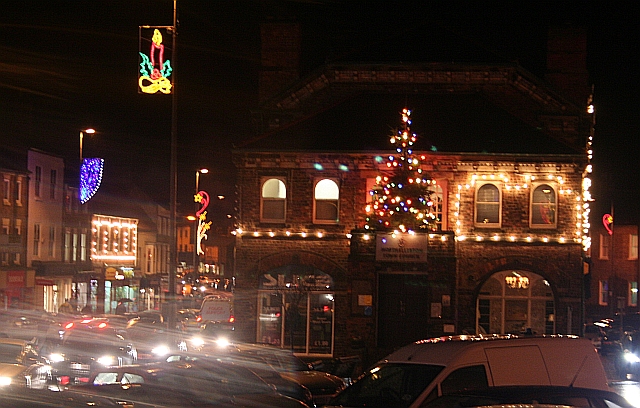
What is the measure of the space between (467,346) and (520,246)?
24.5 metres

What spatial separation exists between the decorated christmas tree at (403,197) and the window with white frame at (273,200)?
12.8 ft

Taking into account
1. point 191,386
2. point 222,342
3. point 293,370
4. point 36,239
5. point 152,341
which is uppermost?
point 36,239

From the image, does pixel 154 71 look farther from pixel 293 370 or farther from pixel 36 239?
pixel 36 239

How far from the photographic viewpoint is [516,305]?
3512 cm

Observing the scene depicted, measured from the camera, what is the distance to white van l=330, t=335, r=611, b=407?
11156mm

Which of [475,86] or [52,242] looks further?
[52,242]

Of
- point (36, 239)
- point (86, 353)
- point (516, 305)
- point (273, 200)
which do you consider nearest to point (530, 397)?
point (86, 353)

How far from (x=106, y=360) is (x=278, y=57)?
66.9 feet

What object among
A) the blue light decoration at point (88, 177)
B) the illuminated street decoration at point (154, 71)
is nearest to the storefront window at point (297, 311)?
the illuminated street decoration at point (154, 71)

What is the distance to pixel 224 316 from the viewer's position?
123ft

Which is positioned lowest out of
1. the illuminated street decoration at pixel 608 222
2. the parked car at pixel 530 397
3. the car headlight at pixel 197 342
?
the car headlight at pixel 197 342

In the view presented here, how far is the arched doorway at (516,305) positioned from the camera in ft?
115

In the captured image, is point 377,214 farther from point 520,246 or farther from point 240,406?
point 240,406

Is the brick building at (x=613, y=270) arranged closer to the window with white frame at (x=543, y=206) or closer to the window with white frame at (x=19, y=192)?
the window with white frame at (x=543, y=206)
